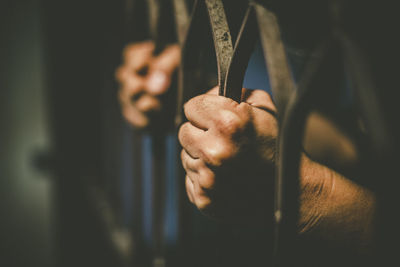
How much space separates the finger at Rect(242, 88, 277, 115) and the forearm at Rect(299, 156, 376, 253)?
0.10 m

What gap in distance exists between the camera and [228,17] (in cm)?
47

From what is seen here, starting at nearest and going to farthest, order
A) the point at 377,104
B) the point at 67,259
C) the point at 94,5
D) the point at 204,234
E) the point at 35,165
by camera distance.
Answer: the point at 377,104
the point at 204,234
the point at 94,5
the point at 67,259
the point at 35,165

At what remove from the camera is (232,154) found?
369mm

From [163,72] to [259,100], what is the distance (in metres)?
0.51

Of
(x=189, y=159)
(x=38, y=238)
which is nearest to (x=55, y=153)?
(x=38, y=238)

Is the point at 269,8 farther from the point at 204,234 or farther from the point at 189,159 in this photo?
the point at 204,234

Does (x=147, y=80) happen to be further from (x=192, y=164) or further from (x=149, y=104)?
(x=192, y=164)

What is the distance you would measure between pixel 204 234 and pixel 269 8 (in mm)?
968

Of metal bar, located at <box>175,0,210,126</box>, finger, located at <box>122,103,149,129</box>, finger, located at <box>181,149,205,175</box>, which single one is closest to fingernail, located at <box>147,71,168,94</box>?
finger, located at <box>122,103,149,129</box>

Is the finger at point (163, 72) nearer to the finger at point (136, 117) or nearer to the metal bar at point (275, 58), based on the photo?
the finger at point (136, 117)

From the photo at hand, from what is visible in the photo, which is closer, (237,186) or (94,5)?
(237,186)

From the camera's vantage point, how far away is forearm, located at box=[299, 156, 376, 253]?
1.31ft

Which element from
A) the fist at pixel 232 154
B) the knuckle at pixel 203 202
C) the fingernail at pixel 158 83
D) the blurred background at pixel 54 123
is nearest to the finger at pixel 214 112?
the fist at pixel 232 154

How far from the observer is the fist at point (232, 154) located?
14.6 inches
